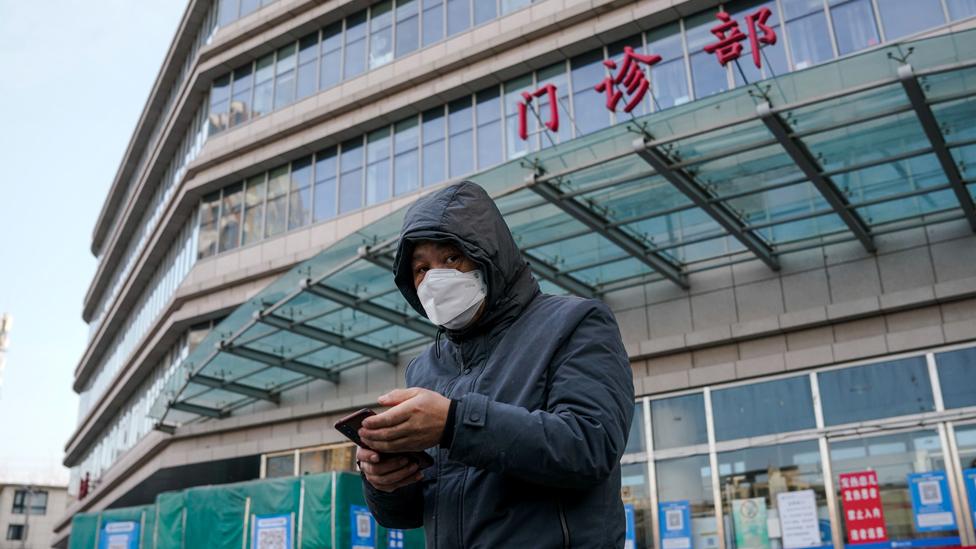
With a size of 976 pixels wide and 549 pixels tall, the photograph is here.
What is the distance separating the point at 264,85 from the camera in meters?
23.0

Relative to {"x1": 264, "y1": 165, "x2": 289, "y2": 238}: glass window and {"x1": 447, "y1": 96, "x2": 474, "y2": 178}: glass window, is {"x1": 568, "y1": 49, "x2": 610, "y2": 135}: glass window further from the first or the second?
{"x1": 264, "y1": 165, "x2": 289, "y2": 238}: glass window

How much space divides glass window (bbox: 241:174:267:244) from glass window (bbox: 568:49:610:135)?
22.2 feet

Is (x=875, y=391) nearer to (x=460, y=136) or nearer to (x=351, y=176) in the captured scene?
(x=460, y=136)

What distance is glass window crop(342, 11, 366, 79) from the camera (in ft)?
68.7

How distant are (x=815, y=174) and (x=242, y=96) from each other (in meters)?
16.0

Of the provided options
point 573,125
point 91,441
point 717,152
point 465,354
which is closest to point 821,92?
point 717,152

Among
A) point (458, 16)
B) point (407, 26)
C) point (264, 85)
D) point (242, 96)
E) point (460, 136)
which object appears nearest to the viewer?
point (460, 136)

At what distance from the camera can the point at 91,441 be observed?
3656cm

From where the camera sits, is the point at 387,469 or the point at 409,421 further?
the point at 387,469

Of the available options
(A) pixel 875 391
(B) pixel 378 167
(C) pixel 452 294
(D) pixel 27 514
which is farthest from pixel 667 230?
(D) pixel 27 514

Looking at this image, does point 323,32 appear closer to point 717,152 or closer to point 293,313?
point 293,313

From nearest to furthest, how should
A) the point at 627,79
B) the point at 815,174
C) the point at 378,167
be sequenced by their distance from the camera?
the point at 815,174, the point at 627,79, the point at 378,167

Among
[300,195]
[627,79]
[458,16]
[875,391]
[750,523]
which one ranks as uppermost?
[458,16]

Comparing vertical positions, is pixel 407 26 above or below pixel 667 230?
above
